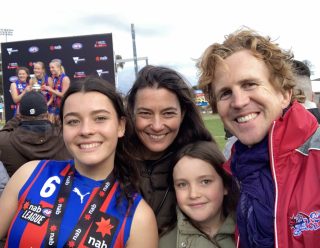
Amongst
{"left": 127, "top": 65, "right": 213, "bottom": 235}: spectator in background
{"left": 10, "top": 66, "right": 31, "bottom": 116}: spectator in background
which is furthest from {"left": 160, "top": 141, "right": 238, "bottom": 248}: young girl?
{"left": 10, "top": 66, "right": 31, "bottom": 116}: spectator in background

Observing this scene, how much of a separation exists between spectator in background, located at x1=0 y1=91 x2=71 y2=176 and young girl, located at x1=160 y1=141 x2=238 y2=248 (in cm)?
160

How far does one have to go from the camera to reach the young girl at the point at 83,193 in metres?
1.93

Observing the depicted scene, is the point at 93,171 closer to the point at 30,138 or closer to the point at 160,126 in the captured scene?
the point at 160,126

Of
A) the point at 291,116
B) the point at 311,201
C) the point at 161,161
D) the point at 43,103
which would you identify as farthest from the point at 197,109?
the point at 43,103

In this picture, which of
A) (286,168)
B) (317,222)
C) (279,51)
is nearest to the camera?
(317,222)

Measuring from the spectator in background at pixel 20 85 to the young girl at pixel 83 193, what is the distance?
619cm

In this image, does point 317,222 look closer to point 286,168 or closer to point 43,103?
point 286,168

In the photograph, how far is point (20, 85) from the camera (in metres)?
8.24

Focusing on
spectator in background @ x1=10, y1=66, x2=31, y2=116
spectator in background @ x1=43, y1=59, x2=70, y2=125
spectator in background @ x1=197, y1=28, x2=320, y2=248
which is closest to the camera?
spectator in background @ x1=197, y1=28, x2=320, y2=248

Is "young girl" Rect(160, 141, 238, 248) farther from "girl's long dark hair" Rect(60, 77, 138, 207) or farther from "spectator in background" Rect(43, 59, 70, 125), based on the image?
"spectator in background" Rect(43, 59, 70, 125)

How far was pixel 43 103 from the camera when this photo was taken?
3.65 metres

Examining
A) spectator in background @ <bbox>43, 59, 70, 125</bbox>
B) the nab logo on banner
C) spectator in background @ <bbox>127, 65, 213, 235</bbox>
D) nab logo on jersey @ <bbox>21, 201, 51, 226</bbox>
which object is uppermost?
the nab logo on banner

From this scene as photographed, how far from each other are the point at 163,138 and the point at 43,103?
5.34 feet

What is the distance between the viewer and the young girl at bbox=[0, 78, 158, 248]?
6.33 feet
